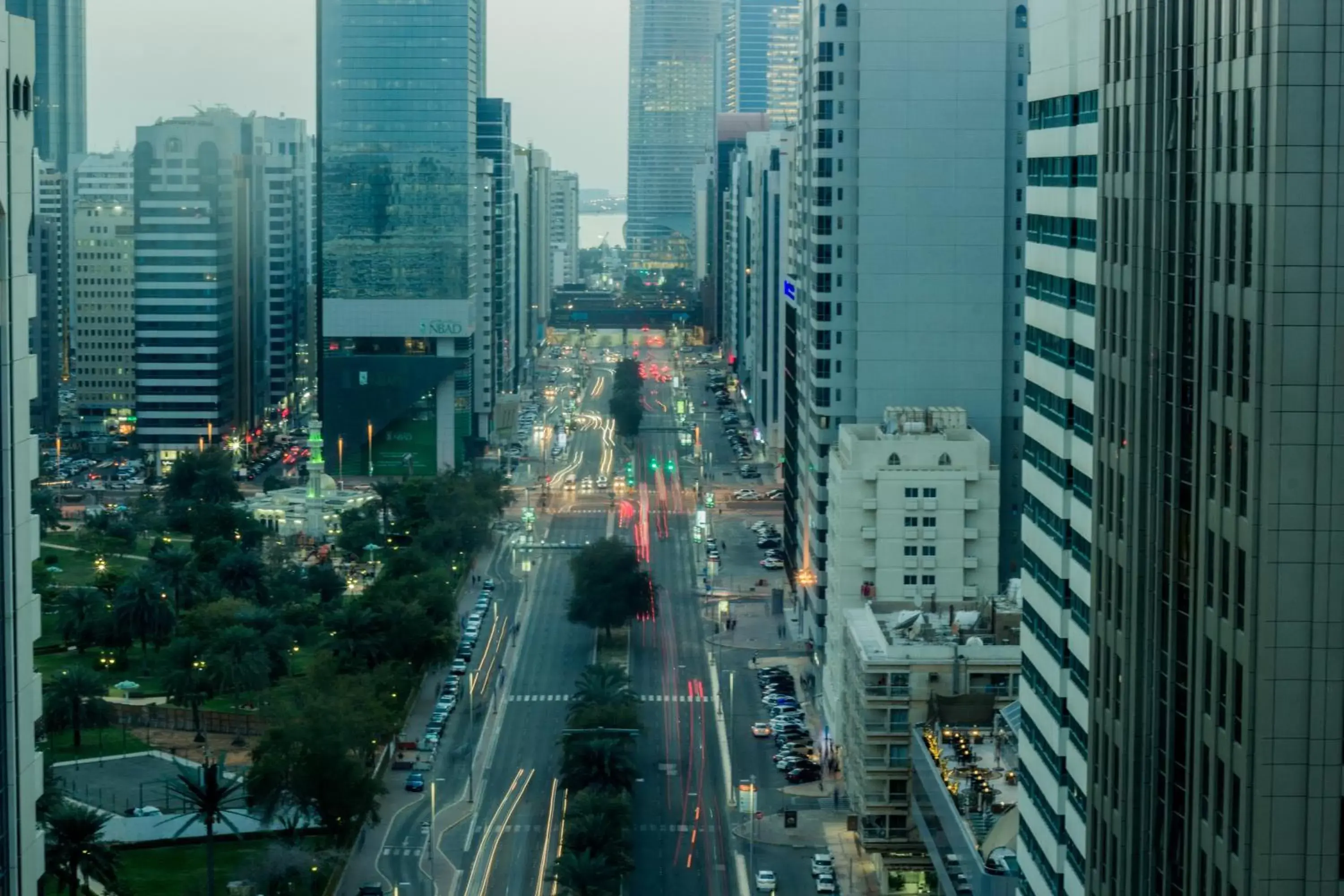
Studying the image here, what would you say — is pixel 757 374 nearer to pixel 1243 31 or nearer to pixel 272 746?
pixel 272 746

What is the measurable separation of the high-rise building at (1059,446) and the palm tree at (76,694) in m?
37.1

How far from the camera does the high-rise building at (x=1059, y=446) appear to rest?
28.6 metres

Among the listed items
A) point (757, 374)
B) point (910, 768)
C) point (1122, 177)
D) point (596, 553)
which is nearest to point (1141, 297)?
point (1122, 177)

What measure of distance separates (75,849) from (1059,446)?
24.8 m

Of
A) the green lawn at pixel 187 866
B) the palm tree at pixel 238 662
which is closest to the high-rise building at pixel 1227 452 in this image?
the green lawn at pixel 187 866

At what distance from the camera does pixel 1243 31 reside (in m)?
20.8

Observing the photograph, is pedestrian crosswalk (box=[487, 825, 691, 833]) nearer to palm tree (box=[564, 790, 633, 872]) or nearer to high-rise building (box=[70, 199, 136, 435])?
palm tree (box=[564, 790, 633, 872])

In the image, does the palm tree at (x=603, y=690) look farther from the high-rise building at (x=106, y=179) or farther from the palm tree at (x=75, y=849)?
the high-rise building at (x=106, y=179)

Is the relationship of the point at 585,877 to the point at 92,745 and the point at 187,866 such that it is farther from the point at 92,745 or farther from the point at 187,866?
the point at 92,745

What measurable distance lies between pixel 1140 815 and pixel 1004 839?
1716 centimetres

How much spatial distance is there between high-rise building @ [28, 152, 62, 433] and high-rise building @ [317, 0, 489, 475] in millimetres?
19324

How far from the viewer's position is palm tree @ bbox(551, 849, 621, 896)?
155 feet

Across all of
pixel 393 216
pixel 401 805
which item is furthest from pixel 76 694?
pixel 393 216

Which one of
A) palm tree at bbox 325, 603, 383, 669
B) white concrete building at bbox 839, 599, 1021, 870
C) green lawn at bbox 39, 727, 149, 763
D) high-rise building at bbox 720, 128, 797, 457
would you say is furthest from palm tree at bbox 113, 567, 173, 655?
high-rise building at bbox 720, 128, 797, 457
